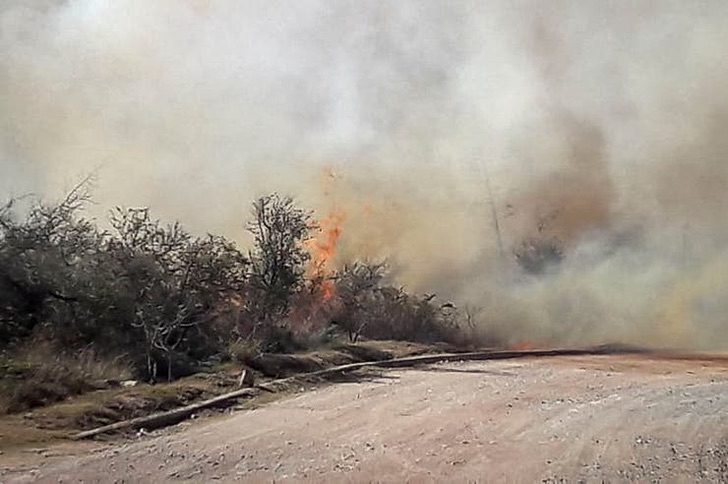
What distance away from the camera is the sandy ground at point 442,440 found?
8.12 m

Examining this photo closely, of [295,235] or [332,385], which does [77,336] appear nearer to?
[332,385]

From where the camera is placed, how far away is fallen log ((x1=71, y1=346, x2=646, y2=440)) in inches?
424

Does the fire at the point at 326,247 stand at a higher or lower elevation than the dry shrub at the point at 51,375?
higher

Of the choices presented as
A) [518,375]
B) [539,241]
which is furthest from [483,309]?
[518,375]

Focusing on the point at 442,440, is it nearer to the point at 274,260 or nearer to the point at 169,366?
the point at 169,366

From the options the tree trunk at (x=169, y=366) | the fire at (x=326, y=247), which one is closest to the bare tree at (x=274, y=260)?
the fire at (x=326, y=247)

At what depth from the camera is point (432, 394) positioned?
550 inches

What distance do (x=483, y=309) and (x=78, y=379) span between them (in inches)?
731

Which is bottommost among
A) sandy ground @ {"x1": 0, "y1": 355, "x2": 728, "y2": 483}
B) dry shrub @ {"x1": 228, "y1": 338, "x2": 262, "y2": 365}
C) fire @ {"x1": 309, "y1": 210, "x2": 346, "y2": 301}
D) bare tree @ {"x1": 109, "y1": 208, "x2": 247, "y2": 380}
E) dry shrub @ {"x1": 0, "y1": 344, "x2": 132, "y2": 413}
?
sandy ground @ {"x1": 0, "y1": 355, "x2": 728, "y2": 483}

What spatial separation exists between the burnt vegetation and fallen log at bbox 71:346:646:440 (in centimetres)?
182

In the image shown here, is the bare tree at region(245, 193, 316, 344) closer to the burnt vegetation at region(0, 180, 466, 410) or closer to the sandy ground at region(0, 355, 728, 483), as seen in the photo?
the burnt vegetation at region(0, 180, 466, 410)

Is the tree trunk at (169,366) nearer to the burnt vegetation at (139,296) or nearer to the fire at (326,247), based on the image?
the burnt vegetation at (139,296)

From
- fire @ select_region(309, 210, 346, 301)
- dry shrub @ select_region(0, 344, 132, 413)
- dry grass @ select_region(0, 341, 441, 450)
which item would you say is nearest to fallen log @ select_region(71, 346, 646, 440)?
dry grass @ select_region(0, 341, 441, 450)

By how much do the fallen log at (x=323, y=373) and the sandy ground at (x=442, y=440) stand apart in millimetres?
440
